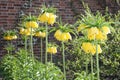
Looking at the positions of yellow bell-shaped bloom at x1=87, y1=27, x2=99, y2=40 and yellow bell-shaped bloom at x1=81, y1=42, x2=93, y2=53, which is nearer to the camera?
yellow bell-shaped bloom at x1=87, y1=27, x2=99, y2=40

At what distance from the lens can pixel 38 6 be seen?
7.05 meters

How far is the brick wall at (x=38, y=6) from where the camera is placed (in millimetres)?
6770

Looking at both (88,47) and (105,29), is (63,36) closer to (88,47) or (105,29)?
(88,47)

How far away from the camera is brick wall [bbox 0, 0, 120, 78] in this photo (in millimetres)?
6770

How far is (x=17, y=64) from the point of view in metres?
5.29

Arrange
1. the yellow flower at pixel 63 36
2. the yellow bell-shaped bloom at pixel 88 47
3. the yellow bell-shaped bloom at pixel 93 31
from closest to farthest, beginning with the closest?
the yellow bell-shaped bloom at pixel 93 31, the yellow bell-shaped bloom at pixel 88 47, the yellow flower at pixel 63 36

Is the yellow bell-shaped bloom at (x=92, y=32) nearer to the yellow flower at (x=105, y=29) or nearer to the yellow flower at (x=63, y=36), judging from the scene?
the yellow flower at (x=105, y=29)

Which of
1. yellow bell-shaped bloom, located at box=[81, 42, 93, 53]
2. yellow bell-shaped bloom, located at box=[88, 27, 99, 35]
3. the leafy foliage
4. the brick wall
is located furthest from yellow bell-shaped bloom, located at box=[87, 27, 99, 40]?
the brick wall

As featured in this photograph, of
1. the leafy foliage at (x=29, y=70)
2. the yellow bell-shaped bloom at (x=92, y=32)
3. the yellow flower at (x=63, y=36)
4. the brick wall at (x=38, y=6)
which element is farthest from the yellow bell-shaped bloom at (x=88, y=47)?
the brick wall at (x=38, y=6)

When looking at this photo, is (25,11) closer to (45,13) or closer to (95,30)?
(45,13)

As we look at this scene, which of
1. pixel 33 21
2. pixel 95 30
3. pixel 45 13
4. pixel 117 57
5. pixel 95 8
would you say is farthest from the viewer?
pixel 95 8

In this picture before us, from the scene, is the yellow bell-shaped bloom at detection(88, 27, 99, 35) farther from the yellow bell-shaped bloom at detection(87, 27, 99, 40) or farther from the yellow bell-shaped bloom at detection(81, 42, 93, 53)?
the yellow bell-shaped bloom at detection(81, 42, 93, 53)

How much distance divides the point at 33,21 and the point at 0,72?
4.23 ft

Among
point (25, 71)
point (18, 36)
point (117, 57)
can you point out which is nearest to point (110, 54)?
point (117, 57)
